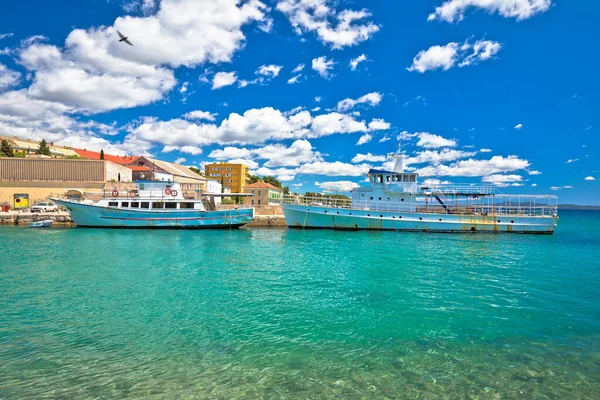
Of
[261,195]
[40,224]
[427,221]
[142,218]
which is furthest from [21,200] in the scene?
[427,221]

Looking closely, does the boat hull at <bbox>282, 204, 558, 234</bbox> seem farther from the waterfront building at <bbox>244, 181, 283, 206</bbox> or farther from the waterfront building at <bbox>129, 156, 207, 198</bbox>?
the waterfront building at <bbox>129, 156, 207, 198</bbox>

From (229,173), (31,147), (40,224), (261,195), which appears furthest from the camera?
(229,173)

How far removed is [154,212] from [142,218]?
1.43m

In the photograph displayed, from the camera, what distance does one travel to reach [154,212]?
35844mm

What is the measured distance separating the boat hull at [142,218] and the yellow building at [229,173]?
229 ft

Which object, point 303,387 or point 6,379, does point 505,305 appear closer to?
point 303,387

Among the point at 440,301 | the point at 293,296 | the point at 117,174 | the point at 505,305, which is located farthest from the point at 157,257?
the point at 117,174

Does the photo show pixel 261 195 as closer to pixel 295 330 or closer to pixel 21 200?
pixel 21 200

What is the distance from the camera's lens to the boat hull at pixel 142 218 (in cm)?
3572

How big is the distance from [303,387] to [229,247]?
59.0 ft

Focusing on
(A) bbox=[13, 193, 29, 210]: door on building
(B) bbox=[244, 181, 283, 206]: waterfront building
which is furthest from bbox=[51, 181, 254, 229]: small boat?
(B) bbox=[244, 181, 283, 206]: waterfront building

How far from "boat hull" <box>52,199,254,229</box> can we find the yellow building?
69.8 metres

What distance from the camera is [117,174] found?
58.1 meters

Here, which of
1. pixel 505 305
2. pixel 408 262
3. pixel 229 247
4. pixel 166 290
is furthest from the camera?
pixel 229 247
